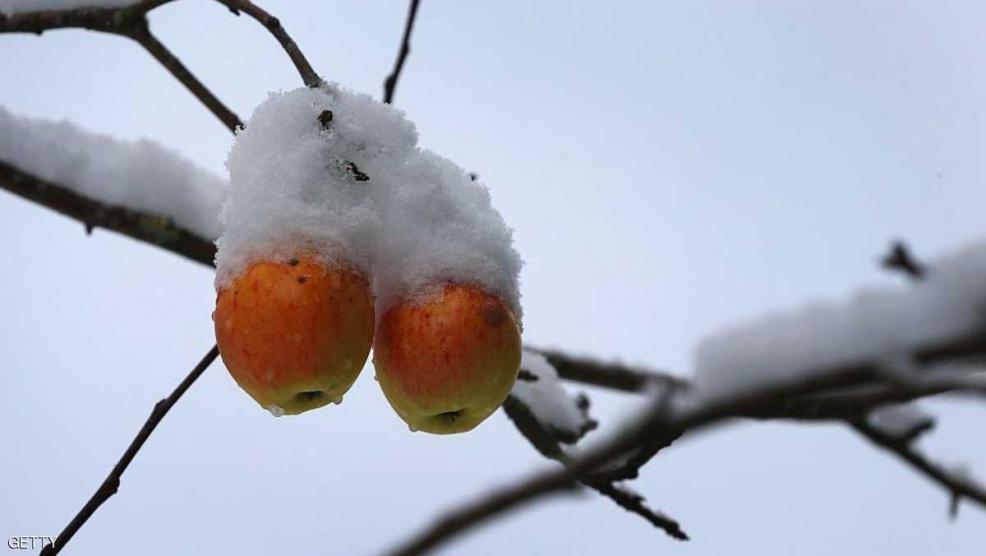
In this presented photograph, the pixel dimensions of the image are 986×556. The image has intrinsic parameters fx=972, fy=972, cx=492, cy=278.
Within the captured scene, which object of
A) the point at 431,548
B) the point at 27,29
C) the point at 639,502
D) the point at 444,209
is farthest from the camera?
the point at 27,29

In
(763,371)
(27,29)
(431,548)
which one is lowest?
(431,548)

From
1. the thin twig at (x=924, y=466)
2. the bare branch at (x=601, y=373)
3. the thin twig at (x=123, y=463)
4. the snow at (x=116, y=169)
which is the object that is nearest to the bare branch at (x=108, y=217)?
the snow at (x=116, y=169)

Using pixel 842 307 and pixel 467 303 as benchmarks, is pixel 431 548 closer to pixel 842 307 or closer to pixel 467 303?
pixel 842 307

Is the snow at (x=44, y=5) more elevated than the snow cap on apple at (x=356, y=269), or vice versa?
the snow at (x=44, y=5)

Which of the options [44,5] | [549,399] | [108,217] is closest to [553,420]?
[549,399]

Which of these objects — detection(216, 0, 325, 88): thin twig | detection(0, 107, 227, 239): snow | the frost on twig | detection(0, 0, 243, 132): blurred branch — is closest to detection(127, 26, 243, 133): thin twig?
detection(0, 0, 243, 132): blurred branch

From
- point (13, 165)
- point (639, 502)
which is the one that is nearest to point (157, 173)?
point (13, 165)

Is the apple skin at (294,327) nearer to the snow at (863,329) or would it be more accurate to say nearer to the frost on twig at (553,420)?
the frost on twig at (553,420)
